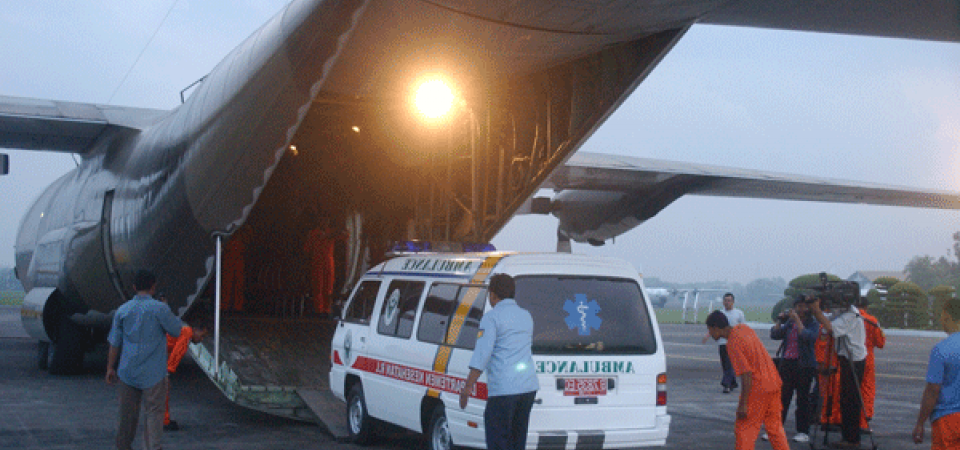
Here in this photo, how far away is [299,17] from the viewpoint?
31.5 feet

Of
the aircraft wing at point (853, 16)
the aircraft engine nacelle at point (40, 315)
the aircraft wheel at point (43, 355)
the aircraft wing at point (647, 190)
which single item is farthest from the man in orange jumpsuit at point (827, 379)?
the aircraft wheel at point (43, 355)

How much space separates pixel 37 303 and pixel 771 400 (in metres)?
13.6

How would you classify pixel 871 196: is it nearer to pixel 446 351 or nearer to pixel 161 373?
pixel 446 351

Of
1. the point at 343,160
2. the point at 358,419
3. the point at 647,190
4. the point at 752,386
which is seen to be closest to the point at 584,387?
the point at 752,386

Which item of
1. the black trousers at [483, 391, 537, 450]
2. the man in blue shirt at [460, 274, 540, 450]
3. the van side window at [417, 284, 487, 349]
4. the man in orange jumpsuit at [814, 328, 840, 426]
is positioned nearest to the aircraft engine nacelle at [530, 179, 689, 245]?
the man in orange jumpsuit at [814, 328, 840, 426]

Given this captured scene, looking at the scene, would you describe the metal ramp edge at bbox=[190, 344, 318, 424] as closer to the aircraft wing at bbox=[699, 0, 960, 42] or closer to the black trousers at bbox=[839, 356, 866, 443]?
the black trousers at bbox=[839, 356, 866, 443]

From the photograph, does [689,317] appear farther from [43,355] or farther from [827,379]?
[827,379]

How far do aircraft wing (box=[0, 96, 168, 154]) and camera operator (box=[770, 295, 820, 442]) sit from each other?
10856 millimetres

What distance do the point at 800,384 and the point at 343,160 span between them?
810 centimetres

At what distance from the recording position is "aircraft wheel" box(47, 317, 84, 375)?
643 inches

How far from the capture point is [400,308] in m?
9.31

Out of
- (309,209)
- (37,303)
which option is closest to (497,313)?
(309,209)

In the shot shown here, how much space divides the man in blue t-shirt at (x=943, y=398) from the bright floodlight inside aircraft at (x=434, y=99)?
26.4 ft

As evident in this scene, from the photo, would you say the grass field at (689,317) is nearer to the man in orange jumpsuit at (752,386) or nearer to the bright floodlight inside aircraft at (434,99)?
the bright floodlight inside aircraft at (434,99)
